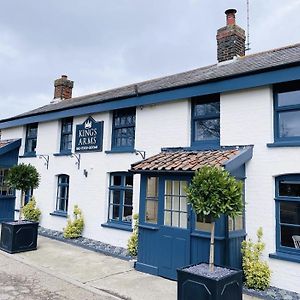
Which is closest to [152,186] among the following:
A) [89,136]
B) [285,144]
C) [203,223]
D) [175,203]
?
[175,203]

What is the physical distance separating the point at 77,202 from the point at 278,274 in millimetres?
7688

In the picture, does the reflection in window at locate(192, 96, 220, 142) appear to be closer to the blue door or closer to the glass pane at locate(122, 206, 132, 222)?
the blue door

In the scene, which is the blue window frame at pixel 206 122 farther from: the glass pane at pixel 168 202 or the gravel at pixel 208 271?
the gravel at pixel 208 271

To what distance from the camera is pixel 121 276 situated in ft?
25.0

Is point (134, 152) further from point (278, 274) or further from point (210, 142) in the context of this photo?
point (278, 274)

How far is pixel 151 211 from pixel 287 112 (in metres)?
4.22

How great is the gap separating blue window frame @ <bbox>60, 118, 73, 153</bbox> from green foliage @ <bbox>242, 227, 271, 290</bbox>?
27.9 ft

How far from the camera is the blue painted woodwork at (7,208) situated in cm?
1491

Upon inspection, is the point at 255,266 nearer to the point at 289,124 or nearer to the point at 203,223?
the point at 203,223

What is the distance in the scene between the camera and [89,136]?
11.9m

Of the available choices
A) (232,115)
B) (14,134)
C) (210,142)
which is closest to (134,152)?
(210,142)

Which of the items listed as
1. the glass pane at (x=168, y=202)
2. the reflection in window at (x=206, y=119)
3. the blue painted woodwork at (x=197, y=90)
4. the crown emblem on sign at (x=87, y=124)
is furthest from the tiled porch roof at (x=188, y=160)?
the crown emblem on sign at (x=87, y=124)

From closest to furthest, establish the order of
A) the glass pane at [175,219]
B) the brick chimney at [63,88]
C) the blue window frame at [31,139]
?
the glass pane at [175,219] → the blue window frame at [31,139] → the brick chimney at [63,88]

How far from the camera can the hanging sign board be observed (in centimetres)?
1150
